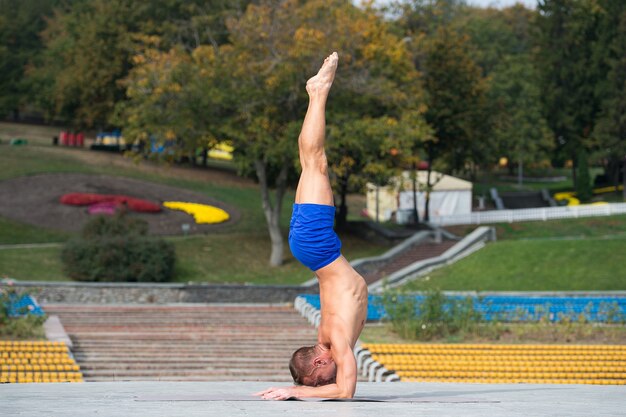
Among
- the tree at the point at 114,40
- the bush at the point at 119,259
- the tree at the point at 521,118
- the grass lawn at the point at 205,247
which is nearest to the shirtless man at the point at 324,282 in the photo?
the bush at the point at 119,259

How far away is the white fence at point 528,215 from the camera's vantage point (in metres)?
46.3

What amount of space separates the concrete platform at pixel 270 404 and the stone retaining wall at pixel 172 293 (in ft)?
71.0

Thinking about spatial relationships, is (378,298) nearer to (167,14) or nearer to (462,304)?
(462,304)

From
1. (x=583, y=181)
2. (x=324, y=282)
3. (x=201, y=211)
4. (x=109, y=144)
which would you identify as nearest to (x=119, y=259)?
(x=201, y=211)

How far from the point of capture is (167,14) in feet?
186

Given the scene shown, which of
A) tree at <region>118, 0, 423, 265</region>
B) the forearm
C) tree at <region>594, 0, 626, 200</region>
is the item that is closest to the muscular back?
the forearm

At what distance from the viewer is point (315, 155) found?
866 centimetres

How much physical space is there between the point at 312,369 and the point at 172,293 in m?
23.6

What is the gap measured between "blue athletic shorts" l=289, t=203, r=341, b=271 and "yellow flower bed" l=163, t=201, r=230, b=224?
35411 millimetres

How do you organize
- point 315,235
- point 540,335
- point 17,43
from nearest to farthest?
point 315,235
point 540,335
point 17,43

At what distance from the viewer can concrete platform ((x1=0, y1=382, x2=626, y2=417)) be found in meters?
7.18

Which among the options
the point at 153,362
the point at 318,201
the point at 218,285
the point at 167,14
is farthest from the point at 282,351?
the point at 167,14

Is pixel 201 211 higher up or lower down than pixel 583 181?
lower down

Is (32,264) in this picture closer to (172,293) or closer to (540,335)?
(172,293)
